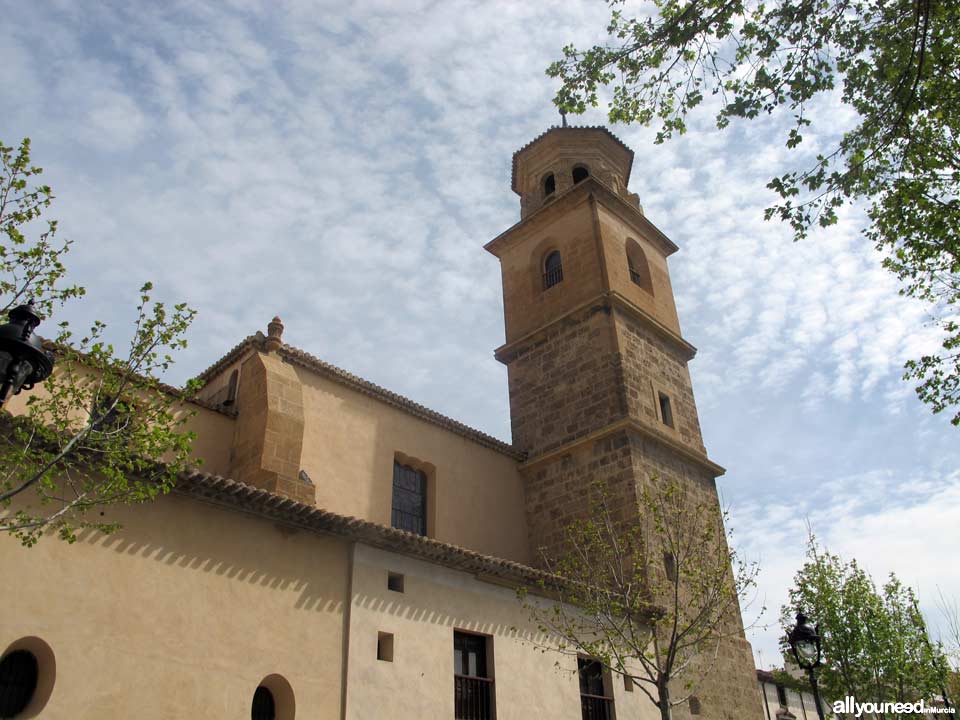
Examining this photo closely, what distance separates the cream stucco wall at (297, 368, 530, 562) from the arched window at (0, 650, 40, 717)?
5.95 meters

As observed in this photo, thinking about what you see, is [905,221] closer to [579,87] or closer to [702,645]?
[579,87]

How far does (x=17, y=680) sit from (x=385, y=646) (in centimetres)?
476

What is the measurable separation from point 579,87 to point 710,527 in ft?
24.6

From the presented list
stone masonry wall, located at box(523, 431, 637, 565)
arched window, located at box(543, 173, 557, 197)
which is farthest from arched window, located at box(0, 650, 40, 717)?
arched window, located at box(543, 173, 557, 197)

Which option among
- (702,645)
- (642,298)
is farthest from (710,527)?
(642,298)

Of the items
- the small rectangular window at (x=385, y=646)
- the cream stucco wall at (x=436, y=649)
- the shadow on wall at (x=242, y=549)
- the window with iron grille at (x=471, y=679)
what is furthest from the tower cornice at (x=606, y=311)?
the small rectangular window at (x=385, y=646)

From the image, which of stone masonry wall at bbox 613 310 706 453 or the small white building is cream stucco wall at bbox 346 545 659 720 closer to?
stone masonry wall at bbox 613 310 706 453

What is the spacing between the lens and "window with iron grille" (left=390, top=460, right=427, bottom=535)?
15000 mm

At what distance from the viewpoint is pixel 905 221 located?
9.28 meters

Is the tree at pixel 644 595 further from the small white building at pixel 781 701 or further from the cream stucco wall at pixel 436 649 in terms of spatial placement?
the small white building at pixel 781 701

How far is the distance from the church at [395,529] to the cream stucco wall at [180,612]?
2cm

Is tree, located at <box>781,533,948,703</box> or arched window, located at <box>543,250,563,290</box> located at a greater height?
arched window, located at <box>543,250,563,290</box>

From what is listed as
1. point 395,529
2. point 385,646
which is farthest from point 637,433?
point 385,646

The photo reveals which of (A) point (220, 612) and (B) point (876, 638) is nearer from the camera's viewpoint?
(A) point (220, 612)
